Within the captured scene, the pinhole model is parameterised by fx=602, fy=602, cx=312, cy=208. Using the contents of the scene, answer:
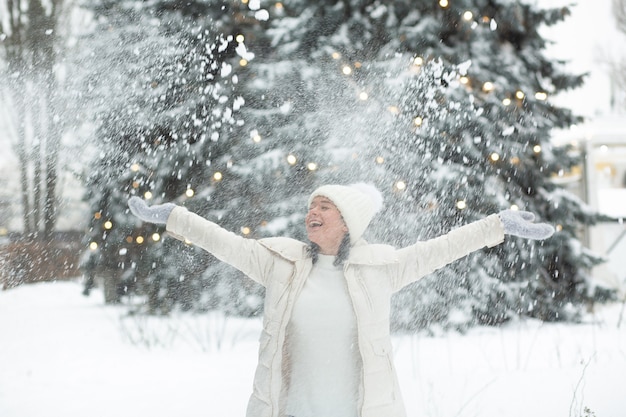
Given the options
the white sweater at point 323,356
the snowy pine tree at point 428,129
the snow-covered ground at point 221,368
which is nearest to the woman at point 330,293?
the white sweater at point 323,356

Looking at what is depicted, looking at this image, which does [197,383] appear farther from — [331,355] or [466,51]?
[466,51]

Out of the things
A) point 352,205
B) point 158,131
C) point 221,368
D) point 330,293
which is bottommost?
point 221,368

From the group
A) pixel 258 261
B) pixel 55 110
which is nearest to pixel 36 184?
pixel 55 110

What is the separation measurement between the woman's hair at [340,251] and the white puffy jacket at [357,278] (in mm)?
21

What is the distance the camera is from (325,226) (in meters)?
1.97

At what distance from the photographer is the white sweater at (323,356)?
1.87 m

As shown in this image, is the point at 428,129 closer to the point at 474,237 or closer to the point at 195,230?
the point at 474,237

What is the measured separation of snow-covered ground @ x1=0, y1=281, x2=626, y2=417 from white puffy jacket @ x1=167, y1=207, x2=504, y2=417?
5.37 ft

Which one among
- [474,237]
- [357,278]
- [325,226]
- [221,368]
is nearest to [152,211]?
[325,226]

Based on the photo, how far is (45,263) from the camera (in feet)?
21.6

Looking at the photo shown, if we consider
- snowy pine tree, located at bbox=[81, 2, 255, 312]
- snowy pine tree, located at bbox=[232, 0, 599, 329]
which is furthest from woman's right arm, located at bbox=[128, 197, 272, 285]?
snowy pine tree, located at bbox=[81, 2, 255, 312]

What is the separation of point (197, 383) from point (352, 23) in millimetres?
3467

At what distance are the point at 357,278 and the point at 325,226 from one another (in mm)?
198

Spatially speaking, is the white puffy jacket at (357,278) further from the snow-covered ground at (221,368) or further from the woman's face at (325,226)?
the snow-covered ground at (221,368)
